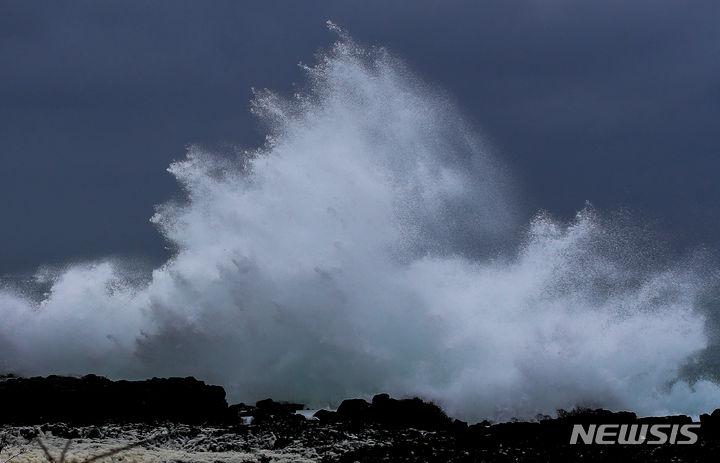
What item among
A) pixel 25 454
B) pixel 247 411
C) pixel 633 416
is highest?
pixel 633 416

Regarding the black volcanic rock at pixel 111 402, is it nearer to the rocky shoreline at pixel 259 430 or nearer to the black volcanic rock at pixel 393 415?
the rocky shoreline at pixel 259 430

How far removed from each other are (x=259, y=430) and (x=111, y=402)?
568cm

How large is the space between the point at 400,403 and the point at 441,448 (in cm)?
457

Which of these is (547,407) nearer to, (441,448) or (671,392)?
(671,392)

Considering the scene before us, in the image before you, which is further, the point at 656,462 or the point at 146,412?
the point at 146,412

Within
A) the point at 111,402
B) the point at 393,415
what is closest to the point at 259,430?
the point at 393,415

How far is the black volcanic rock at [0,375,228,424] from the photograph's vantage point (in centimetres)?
2005

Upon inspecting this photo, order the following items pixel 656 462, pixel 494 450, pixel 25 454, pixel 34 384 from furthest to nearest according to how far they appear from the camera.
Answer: pixel 34 384
pixel 494 450
pixel 25 454
pixel 656 462

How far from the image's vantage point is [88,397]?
2078cm

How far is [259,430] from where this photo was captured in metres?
18.0

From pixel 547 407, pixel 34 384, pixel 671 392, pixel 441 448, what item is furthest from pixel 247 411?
pixel 671 392

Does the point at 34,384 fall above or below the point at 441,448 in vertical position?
below

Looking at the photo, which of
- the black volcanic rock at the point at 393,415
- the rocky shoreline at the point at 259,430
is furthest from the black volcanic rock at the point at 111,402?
the black volcanic rock at the point at 393,415

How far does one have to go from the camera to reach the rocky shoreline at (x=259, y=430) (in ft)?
47.3
